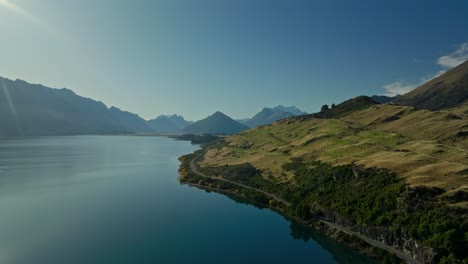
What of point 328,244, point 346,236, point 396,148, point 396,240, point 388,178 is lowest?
point 328,244

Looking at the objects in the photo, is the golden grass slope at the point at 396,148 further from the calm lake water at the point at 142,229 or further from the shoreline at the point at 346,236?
the calm lake water at the point at 142,229

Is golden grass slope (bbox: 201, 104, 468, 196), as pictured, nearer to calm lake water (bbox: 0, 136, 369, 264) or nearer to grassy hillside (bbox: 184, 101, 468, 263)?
grassy hillside (bbox: 184, 101, 468, 263)

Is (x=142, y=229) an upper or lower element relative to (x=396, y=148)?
A: lower

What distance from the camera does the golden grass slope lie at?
83.7 metres

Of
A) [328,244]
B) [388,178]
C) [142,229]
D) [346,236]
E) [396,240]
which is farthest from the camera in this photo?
[142,229]

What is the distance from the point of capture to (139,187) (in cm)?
14662

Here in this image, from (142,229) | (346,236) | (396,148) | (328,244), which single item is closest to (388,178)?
(346,236)

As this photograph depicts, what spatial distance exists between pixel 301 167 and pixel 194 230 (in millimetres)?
60927

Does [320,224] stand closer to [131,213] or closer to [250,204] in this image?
[250,204]

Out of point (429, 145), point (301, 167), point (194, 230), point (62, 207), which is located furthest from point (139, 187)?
point (429, 145)

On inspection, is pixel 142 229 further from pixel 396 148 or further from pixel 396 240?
pixel 396 148

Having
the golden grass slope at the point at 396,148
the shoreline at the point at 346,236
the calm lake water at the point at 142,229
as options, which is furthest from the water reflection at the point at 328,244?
the golden grass slope at the point at 396,148

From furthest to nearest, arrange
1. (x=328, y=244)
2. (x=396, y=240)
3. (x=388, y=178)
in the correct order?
(x=388, y=178), (x=328, y=244), (x=396, y=240)

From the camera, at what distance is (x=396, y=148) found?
119m
